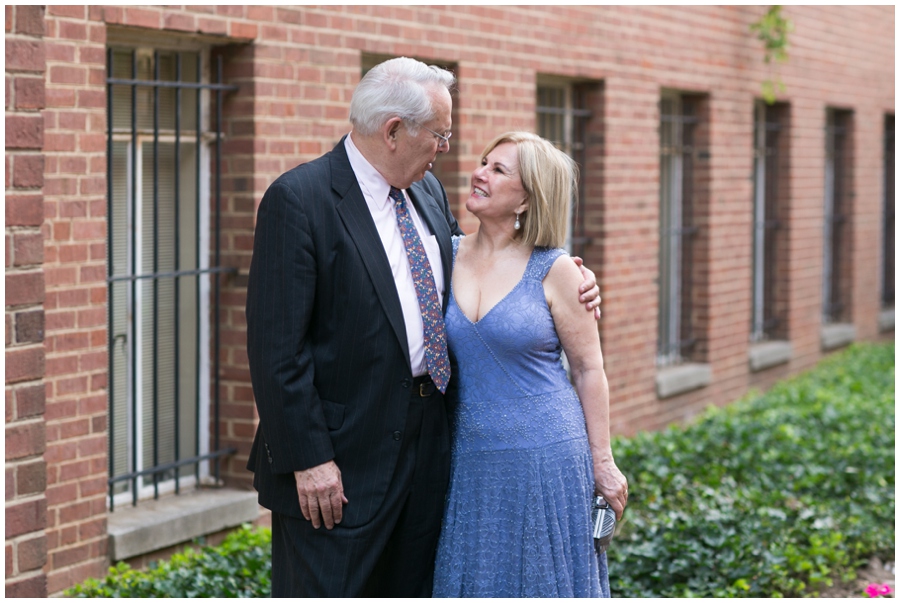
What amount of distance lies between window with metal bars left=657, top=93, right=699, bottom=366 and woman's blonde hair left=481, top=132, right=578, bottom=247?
5.90 metres

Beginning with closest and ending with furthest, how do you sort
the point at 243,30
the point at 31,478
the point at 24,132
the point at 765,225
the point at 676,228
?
1. the point at 24,132
2. the point at 31,478
3. the point at 243,30
4. the point at 676,228
5. the point at 765,225

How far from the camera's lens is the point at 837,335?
485 inches

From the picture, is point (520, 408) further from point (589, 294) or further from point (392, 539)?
point (392, 539)

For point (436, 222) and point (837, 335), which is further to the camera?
point (837, 335)

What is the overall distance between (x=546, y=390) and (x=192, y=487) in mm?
2703

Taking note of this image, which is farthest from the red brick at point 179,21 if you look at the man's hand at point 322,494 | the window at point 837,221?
the window at point 837,221

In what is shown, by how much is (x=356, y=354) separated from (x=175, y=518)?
222 centimetres

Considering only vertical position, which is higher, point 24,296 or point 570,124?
point 570,124

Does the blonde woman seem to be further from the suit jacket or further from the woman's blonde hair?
the suit jacket

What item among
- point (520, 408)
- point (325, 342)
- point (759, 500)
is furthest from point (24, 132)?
point (759, 500)

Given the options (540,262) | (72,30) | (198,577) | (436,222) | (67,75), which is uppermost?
(72,30)

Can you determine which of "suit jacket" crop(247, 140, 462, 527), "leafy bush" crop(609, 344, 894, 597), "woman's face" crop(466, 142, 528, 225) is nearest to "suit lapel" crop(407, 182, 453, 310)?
"woman's face" crop(466, 142, 528, 225)

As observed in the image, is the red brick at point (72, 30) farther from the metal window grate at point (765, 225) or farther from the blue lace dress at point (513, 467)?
the metal window grate at point (765, 225)

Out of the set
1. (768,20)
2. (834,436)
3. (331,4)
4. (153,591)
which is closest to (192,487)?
(153,591)
